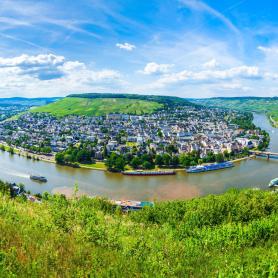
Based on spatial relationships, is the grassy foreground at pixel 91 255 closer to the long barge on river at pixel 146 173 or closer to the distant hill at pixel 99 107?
the long barge on river at pixel 146 173

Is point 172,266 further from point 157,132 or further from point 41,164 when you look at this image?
point 157,132

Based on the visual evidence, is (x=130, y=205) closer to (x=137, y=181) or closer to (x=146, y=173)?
(x=137, y=181)

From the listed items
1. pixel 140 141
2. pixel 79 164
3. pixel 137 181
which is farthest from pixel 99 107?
pixel 137 181

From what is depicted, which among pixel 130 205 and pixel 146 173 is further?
pixel 146 173

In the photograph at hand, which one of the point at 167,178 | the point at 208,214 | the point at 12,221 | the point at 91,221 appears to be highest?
the point at 12,221

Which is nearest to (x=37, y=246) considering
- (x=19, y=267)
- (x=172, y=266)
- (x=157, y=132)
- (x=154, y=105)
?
(x=19, y=267)

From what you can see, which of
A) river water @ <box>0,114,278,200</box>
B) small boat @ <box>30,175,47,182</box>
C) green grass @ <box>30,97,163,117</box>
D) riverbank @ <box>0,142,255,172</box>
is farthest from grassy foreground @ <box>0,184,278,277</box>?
green grass @ <box>30,97,163,117</box>
